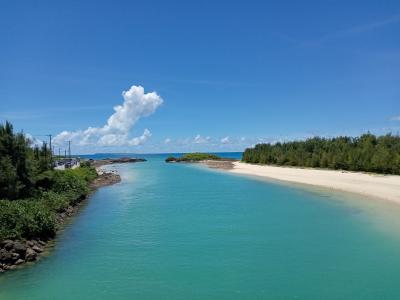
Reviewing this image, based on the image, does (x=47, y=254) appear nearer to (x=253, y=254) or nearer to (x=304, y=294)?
(x=253, y=254)

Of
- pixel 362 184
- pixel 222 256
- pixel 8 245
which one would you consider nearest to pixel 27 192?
pixel 8 245

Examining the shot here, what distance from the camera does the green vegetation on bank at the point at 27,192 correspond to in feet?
72.2

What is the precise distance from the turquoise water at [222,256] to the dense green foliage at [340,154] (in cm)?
2994

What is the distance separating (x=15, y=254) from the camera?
19.5m

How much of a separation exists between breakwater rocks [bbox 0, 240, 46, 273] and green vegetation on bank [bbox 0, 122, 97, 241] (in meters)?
0.72

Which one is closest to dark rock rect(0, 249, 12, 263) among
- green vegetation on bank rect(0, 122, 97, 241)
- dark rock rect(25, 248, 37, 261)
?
dark rock rect(25, 248, 37, 261)

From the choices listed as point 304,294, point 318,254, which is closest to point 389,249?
point 318,254

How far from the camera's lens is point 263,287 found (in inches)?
653

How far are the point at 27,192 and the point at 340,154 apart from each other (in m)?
61.8

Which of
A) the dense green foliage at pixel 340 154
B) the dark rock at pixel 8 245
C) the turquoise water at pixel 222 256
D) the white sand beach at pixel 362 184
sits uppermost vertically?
the dense green foliage at pixel 340 154

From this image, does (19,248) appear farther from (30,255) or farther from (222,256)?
(222,256)

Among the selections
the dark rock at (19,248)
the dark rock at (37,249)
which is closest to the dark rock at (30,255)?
the dark rock at (19,248)

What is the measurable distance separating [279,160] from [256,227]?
7876cm

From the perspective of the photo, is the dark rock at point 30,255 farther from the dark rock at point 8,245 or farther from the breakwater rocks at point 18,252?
the dark rock at point 8,245
